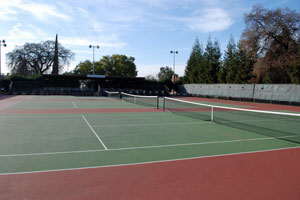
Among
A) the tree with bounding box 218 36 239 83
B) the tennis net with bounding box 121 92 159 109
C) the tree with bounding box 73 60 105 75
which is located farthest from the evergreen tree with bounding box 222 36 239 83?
the tree with bounding box 73 60 105 75

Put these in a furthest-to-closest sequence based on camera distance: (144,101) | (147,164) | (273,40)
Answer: (273,40) → (144,101) → (147,164)

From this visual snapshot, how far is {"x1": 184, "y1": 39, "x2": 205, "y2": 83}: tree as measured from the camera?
49844mm

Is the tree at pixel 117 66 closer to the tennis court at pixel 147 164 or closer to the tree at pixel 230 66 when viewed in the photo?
the tree at pixel 230 66

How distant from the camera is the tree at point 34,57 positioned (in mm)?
57156

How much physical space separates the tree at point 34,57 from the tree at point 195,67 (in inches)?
1232

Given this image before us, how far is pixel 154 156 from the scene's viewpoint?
6.21m

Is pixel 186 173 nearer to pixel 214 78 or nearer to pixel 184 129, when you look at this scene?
pixel 184 129

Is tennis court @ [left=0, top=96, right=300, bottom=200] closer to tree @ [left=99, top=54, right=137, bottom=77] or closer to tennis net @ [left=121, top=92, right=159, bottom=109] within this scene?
tennis net @ [left=121, top=92, right=159, bottom=109]

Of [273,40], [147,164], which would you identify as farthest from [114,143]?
[273,40]

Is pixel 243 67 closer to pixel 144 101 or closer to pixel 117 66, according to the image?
pixel 144 101

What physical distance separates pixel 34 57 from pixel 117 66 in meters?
22.7

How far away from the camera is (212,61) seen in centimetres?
4838

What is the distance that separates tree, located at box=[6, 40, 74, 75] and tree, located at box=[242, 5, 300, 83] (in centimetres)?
4652

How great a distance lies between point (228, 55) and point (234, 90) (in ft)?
51.3
